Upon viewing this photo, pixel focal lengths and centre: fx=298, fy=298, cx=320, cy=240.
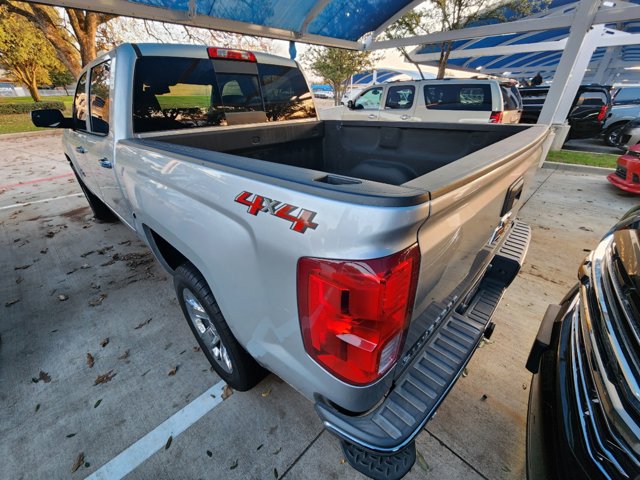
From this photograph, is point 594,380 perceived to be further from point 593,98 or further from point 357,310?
point 593,98

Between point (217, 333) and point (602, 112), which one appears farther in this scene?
point (602, 112)

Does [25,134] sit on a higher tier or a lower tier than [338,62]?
lower

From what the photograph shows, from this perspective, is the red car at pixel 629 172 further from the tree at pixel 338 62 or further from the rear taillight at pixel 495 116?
the tree at pixel 338 62

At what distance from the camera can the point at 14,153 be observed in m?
9.88

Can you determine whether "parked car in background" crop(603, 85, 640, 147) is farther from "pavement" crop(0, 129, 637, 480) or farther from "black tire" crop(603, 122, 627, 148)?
"pavement" crop(0, 129, 637, 480)

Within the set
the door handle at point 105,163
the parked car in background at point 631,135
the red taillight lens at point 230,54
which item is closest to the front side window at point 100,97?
the door handle at point 105,163

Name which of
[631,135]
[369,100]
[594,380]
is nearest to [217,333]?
[594,380]

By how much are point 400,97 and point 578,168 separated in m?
4.69

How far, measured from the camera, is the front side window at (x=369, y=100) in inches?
353

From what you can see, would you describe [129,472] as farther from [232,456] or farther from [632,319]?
[632,319]

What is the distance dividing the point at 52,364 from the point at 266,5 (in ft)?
23.2

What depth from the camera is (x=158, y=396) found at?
2008 millimetres

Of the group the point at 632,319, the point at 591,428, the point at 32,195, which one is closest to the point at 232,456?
the point at 591,428

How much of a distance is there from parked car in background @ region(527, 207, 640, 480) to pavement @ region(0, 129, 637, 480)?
61 centimetres
